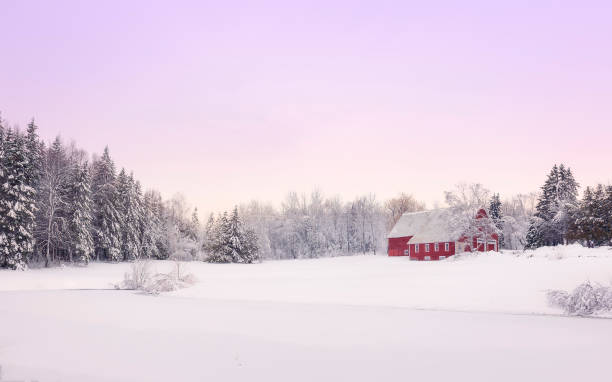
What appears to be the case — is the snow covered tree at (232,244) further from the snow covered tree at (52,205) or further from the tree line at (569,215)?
the tree line at (569,215)

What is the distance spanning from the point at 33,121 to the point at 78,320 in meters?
35.8

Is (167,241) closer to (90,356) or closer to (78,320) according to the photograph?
(78,320)

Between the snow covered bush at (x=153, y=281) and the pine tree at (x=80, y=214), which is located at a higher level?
the pine tree at (x=80, y=214)

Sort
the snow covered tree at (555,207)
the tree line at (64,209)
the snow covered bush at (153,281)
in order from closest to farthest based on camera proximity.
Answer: the snow covered bush at (153,281) < the tree line at (64,209) < the snow covered tree at (555,207)

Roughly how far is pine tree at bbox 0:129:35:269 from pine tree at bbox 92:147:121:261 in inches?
334

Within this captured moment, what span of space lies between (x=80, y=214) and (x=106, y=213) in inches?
258

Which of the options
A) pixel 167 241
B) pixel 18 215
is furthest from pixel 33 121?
pixel 167 241

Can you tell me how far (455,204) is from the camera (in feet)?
168

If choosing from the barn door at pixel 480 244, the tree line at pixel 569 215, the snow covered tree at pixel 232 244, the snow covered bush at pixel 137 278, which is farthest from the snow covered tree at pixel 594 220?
the snow covered bush at pixel 137 278

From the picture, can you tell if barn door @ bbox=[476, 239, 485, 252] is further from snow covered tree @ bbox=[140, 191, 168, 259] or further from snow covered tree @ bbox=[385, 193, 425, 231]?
snow covered tree @ bbox=[140, 191, 168, 259]

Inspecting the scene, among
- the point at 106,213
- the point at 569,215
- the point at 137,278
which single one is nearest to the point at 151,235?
the point at 106,213

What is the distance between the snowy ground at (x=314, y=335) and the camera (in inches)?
334

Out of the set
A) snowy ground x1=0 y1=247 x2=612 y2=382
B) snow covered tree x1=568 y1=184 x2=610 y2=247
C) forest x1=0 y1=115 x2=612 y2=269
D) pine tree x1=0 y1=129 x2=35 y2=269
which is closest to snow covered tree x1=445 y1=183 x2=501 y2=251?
forest x1=0 y1=115 x2=612 y2=269

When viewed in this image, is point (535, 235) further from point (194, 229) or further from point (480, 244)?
point (194, 229)
